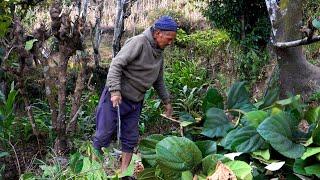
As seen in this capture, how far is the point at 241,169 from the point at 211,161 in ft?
0.74

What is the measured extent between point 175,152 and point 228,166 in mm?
373

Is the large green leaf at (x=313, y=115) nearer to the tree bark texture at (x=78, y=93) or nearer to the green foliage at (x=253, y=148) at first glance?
the green foliage at (x=253, y=148)

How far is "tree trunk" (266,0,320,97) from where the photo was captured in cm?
488

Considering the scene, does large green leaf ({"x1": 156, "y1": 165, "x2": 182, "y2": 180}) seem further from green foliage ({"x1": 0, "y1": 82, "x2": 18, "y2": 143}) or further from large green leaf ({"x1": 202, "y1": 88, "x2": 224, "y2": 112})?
green foliage ({"x1": 0, "y1": 82, "x2": 18, "y2": 143})

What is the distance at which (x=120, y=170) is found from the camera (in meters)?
3.92

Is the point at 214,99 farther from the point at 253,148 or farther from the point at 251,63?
the point at 251,63

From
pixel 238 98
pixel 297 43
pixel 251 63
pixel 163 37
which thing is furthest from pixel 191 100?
pixel 163 37

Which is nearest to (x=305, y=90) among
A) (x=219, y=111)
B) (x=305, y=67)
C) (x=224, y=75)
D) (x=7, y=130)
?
(x=305, y=67)

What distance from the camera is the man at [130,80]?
11.9 feet

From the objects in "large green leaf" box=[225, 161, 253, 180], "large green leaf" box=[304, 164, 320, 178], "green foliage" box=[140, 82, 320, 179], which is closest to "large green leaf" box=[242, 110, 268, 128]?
"green foliage" box=[140, 82, 320, 179]

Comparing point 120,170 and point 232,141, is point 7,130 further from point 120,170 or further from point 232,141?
point 232,141

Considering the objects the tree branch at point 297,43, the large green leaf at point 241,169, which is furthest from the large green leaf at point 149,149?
the tree branch at point 297,43

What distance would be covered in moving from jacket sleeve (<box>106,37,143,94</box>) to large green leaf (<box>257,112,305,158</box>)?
111 centimetres

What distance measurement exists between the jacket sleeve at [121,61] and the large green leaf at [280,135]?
1.11m
